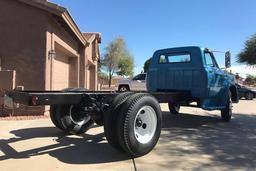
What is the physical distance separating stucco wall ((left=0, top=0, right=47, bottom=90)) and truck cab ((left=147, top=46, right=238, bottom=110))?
3.70 meters

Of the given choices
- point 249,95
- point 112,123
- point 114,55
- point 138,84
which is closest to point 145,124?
point 112,123

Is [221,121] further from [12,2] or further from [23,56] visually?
[12,2]

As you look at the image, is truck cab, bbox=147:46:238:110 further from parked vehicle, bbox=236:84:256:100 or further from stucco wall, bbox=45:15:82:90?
parked vehicle, bbox=236:84:256:100

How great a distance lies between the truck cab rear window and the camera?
11.3 metres

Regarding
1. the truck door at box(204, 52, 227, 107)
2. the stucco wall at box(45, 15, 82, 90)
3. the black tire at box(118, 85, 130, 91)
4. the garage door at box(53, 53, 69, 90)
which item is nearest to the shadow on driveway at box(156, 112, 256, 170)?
the truck door at box(204, 52, 227, 107)

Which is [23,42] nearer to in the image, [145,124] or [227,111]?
[145,124]

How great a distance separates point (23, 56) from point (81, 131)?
4710mm

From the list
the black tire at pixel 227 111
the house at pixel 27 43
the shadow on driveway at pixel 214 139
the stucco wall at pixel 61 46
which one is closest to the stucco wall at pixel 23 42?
the house at pixel 27 43

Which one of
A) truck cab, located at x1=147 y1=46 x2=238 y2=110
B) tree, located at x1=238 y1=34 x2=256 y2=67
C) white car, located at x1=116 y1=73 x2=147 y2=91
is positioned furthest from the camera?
white car, located at x1=116 y1=73 x2=147 y2=91

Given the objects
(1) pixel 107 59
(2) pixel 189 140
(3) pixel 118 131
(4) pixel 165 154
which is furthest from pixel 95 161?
(1) pixel 107 59

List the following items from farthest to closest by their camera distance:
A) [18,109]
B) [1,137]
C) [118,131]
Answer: [18,109] < [1,137] < [118,131]

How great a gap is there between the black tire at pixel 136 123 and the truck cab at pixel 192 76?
3629 millimetres

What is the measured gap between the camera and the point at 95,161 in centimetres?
648

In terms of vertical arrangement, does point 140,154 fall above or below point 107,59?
below
